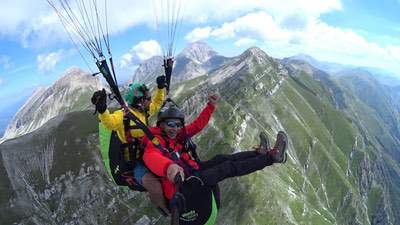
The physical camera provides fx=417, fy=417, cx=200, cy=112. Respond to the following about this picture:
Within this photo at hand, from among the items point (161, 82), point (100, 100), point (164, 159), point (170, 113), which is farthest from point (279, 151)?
point (100, 100)

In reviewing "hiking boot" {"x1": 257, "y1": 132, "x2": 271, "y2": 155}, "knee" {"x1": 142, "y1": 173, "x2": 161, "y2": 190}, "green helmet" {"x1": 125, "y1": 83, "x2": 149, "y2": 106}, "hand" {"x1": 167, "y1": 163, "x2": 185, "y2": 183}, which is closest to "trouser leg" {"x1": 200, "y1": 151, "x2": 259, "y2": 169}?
"hiking boot" {"x1": 257, "y1": 132, "x2": 271, "y2": 155}

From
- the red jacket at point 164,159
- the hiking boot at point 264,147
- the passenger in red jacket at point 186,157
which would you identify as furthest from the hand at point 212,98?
the hiking boot at point 264,147

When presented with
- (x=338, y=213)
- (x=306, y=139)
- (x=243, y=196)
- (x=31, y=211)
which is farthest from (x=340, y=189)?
(x=31, y=211)

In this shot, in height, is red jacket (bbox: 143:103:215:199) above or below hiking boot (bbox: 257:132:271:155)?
above

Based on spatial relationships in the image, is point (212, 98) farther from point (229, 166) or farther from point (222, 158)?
point (229, 166)

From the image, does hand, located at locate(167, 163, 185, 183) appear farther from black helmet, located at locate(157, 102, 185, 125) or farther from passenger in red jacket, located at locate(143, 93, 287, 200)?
black helmet, located at locate(157, 102, 185, 125)

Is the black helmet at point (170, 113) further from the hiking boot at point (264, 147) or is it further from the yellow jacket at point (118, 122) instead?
the hiking boot at point (264, 147)
